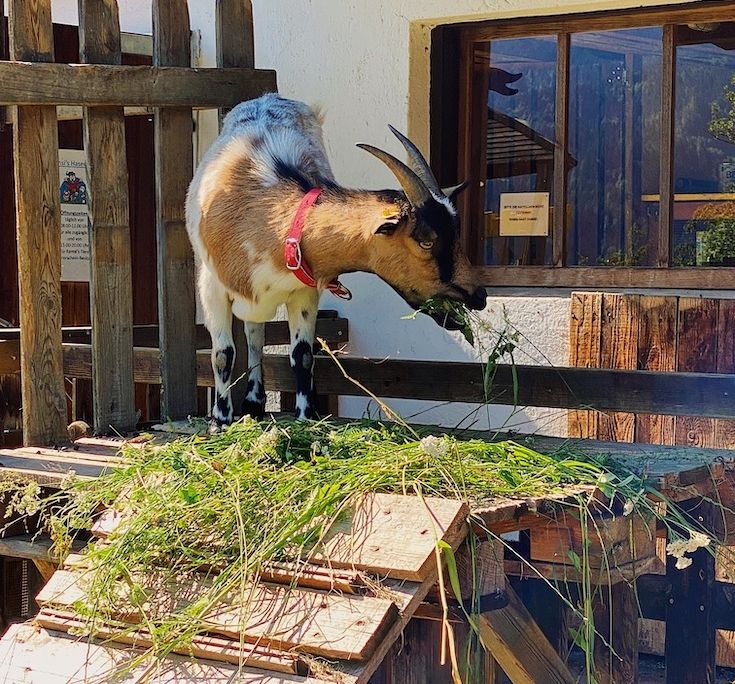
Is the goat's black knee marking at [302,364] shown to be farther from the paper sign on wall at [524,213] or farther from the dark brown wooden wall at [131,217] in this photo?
the dark brown wooden wall at [131,217]

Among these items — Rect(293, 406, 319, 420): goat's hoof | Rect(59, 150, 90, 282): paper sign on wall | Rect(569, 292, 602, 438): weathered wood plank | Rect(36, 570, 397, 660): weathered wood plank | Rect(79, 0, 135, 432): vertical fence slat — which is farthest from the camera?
Rect(59, 150, 90, 282): paper sign on wall

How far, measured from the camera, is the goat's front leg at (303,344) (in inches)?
197

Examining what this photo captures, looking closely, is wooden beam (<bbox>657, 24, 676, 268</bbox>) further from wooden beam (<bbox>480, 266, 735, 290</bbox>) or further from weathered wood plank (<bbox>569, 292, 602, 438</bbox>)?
weathered wood plank (<bbox>569, 292, 602, 438</bbox>)

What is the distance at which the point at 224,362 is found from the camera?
5074mm

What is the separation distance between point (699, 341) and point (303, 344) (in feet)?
6.44

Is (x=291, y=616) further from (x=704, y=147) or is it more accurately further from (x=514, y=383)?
(x=704, y=147)

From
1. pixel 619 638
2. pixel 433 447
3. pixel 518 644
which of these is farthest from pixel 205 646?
pixel 619 638

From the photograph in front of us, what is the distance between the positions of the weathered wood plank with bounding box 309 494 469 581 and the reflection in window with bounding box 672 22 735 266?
11.7 ft

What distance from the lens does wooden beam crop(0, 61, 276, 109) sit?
177 inches

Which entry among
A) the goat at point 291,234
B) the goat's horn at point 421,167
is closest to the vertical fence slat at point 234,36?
the goat at point 291,234

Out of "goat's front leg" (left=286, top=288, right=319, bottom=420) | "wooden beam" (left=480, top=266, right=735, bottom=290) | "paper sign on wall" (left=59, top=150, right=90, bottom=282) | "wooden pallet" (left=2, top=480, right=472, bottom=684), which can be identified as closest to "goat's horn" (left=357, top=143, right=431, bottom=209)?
"goat's front leg" (left=286, top=288, right=319, bottom=420)

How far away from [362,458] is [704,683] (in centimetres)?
193

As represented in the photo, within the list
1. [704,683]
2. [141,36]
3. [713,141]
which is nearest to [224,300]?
[704,683]

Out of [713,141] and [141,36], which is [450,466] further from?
[141,36]
